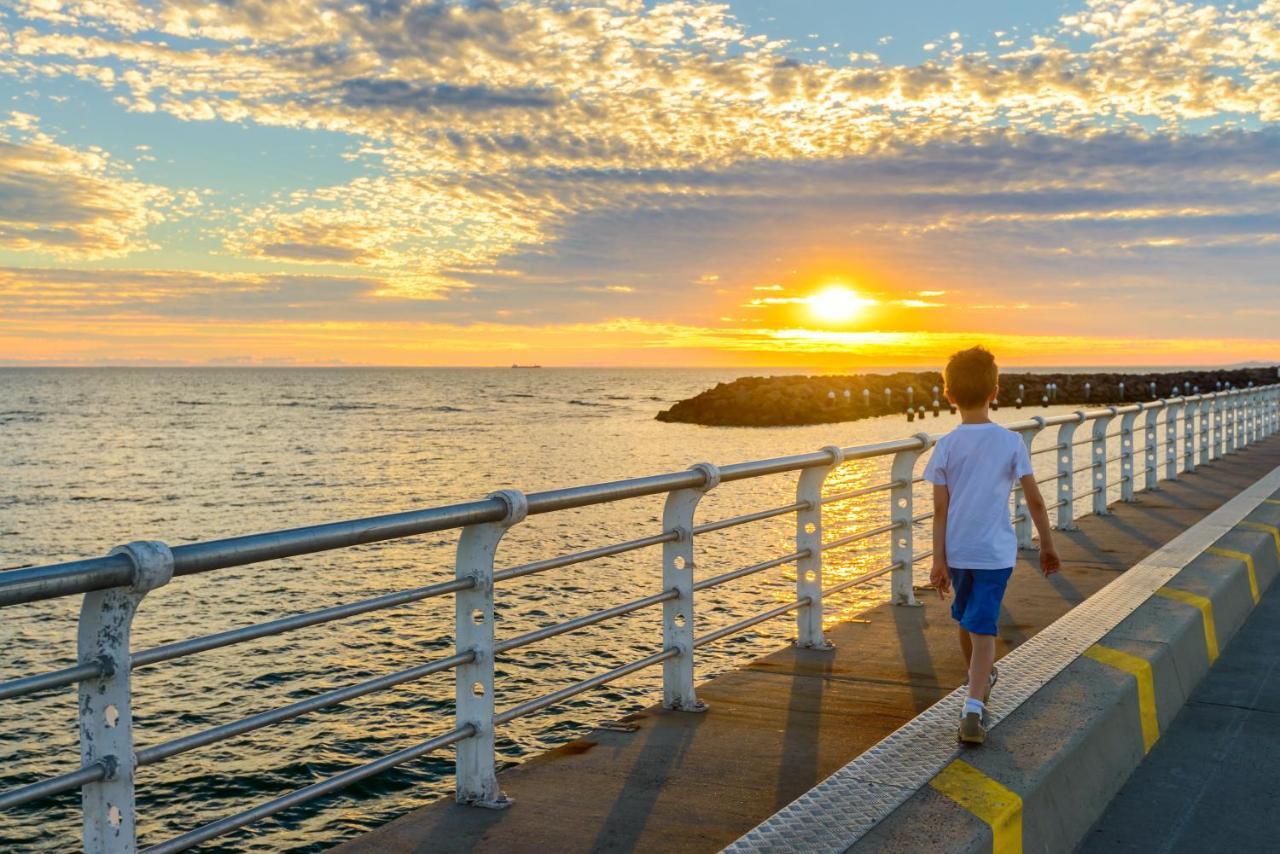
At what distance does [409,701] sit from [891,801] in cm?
1027

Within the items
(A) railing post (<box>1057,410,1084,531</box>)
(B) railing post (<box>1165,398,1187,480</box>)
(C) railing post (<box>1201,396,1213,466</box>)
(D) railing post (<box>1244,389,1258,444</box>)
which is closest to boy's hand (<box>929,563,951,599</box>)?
(A) railing post (<box>1057,410,1084,531</box>)

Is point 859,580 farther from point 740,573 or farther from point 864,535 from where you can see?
point 740,573

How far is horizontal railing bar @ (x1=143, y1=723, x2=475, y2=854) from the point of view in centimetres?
303

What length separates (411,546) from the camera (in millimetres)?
25844

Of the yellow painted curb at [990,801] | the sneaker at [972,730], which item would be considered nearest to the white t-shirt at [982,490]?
the sneaker at [972,730]

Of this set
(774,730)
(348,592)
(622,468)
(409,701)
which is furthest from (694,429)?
(774,730)

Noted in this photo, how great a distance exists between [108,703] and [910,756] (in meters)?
2.92

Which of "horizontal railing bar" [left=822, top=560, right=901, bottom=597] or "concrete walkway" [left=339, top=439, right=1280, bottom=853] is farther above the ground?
"horizontal railing bar" [left=822, top=560, right=901, bottom=597]

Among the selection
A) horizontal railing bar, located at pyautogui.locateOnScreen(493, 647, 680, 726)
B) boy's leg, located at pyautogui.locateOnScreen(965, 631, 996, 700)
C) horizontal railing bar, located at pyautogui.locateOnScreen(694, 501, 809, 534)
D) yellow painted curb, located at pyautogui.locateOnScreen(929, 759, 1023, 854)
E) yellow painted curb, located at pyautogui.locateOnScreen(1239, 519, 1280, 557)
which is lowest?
yellow painted curb, located at pyautogui.locateOnScreen(929, 759, 1023, 854)

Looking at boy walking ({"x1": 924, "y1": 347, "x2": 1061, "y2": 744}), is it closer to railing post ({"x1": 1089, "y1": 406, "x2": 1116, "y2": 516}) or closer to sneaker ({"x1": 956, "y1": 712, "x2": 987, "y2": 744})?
sneaker ({"x1": 956, "y1": 712, "x2": 987, "y2": 744})

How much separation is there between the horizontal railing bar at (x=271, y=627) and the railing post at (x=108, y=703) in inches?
2.8

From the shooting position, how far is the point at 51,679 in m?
2.71

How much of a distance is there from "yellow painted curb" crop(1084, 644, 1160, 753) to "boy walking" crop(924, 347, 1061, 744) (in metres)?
1.15

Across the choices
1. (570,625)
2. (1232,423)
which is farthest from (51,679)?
(1232,423)
